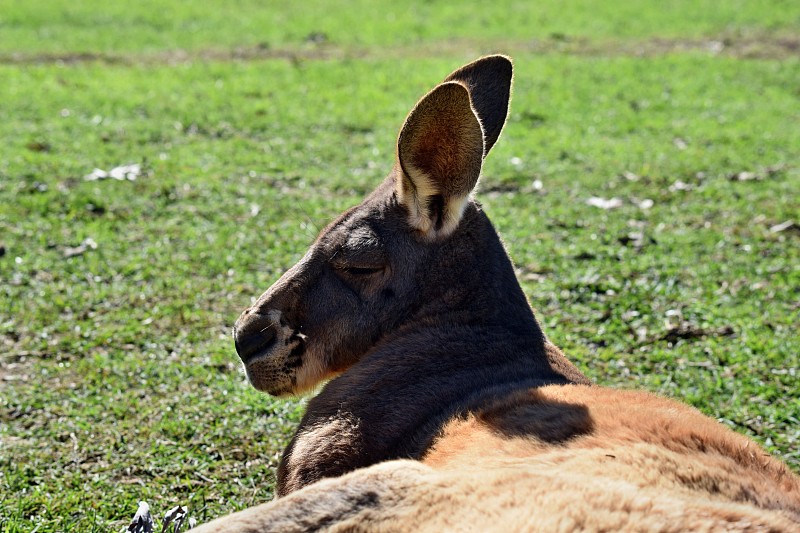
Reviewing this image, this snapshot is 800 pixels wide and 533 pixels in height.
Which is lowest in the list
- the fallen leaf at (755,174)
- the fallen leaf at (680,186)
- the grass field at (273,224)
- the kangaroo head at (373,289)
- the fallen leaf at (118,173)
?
the fallen leaf at (118,173)

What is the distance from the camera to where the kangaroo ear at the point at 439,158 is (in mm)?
3354

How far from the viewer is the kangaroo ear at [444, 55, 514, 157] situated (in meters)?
4.08

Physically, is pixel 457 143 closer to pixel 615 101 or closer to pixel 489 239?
pixel 489 239

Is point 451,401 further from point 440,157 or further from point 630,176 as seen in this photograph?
point 630,176

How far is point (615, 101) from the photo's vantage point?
11.1 meters

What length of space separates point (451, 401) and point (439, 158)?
923 millimetres

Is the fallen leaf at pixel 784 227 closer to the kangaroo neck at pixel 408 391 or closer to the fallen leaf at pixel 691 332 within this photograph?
the fallen leaf at pixel 691 332

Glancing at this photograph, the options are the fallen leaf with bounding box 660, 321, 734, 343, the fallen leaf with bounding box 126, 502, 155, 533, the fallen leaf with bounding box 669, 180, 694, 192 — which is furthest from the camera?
the fallen leaf with bounding box 669, 180, 694, 192

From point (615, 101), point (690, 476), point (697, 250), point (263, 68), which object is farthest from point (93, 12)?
point (690, 476)

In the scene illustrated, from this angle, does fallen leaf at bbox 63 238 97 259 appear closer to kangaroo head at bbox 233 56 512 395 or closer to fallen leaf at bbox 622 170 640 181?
kangaroo head at bbox 233 56 512 395

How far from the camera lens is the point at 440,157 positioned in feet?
11.5

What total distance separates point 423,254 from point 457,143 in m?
0.49

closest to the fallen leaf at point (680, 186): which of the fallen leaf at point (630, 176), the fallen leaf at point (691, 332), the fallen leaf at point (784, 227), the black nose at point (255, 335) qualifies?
the fallen leaf at point (630, 176)

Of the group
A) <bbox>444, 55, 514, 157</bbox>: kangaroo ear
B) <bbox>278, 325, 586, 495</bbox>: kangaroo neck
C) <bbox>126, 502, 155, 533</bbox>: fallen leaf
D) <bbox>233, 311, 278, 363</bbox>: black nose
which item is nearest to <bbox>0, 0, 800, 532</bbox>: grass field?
<bbox>126, 502, 155, 533</bbox>: fallen leaf
